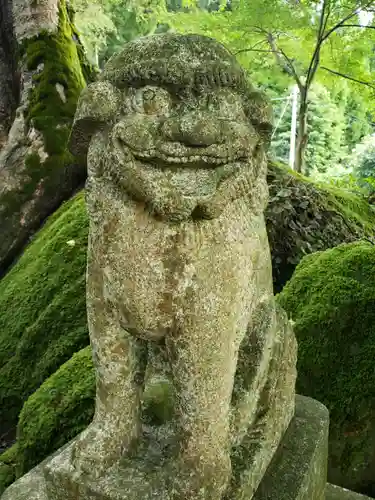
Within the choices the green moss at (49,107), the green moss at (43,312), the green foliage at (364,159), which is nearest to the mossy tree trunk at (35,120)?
the green moss at (49,107)

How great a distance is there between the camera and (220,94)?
3.89ft

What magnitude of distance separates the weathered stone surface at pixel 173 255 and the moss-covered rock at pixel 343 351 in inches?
38.9

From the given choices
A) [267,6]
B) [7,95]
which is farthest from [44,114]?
[267,6]

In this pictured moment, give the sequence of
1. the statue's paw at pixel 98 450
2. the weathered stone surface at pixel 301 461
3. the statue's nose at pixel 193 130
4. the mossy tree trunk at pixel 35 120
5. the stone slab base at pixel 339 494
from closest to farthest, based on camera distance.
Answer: the statue's nose at pixel 193 130 < the statue's paw at pixel 98 450 < the weathered stone surface at pixel 301 461 < the stone slab base at pixel 339 494 < the mossy tree trunk at pixel 35 120

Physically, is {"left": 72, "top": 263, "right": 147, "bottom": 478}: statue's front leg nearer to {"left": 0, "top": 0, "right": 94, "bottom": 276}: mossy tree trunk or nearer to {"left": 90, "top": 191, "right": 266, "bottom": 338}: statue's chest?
{"left": 90, "top": 191, "right": 266, "bottom": 338}: statue's chest

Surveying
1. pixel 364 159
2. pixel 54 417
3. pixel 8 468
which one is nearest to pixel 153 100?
pixel 54 417

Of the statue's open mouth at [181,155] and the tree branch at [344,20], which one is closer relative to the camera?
the statue's open mouth at [181,155]

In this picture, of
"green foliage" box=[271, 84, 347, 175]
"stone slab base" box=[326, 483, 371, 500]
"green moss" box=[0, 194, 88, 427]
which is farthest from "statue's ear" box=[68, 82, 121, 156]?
"green foliage" box=[271, 84, 347, 175]

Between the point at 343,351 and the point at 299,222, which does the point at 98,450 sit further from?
the point at 299,222

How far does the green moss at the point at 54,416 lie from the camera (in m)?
2.20

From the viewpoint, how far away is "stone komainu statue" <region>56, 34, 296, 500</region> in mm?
1129

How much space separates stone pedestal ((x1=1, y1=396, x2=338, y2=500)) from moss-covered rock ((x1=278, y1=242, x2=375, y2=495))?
0.36 m

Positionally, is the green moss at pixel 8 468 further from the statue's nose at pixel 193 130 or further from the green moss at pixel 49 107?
the green moss at pixel 49 107

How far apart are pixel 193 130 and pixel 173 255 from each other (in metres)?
0.27
